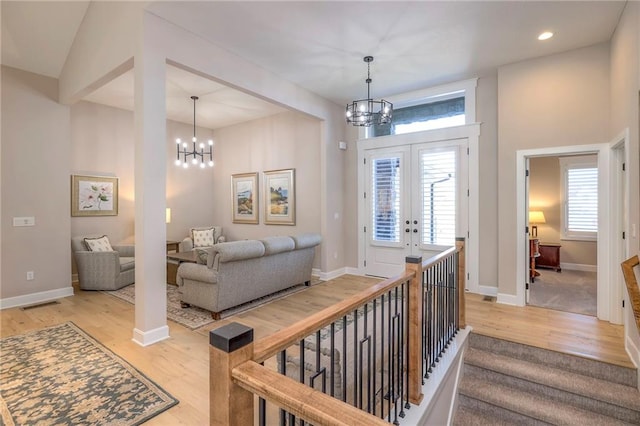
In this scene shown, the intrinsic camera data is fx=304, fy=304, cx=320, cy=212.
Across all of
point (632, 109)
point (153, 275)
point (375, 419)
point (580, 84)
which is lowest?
point (153, 275)

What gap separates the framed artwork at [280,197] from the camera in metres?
6.31

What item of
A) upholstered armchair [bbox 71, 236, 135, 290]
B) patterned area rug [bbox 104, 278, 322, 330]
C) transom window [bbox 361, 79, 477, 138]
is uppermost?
transom window [bbox 361, 79, 477, 138]

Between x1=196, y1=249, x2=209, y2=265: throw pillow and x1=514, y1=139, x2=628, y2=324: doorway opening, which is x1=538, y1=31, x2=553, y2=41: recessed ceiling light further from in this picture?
x1=196, y1=249, x2=209, y2=265: throw pillow

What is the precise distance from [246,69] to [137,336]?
11.5 ft

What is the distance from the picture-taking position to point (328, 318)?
4.18ft

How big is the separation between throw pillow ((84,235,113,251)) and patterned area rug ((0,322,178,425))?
2.21 metres

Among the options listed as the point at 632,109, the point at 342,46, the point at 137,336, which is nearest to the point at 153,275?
the point at 137,336

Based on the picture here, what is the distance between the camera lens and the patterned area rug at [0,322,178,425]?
2.07 meters

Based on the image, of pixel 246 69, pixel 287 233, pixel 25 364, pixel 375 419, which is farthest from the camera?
pixel 287 233

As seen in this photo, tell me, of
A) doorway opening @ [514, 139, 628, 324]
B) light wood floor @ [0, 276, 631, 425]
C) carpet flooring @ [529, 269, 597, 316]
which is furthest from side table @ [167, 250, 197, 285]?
doorway opening @ [514, 139, 628, 324]

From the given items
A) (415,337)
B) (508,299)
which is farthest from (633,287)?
(508,299)

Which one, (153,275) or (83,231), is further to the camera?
(83,231)

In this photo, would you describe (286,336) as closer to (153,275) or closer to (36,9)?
(153,275)

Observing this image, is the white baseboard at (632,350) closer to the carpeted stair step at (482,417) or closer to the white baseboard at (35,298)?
the carpeted stair step at (482,417)
